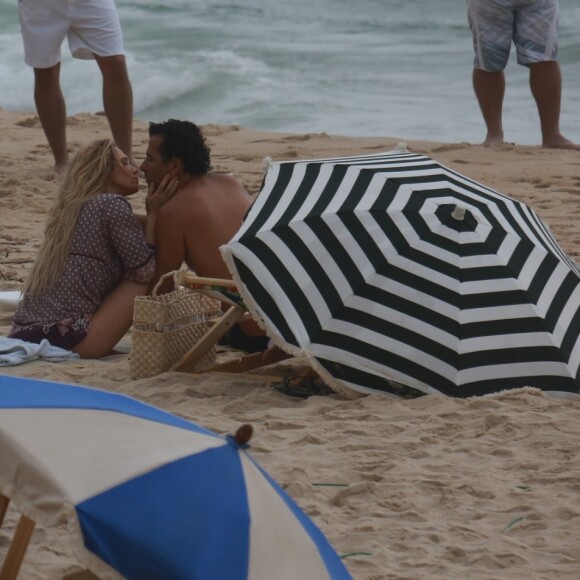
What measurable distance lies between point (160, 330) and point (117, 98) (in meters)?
3.11

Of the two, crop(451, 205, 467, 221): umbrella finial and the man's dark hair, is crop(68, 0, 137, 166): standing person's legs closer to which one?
the man's dark hair

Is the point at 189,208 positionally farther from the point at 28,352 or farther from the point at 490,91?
the point at 490,91

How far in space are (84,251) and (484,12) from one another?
4934 millimetres

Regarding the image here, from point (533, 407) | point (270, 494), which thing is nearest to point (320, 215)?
point (533, 407)

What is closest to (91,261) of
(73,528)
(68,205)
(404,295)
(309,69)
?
(68,205)

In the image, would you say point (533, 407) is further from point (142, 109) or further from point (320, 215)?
point (142, 109)

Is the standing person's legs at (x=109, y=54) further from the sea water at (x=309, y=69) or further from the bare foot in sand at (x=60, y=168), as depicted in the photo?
the sea water at (x=309, y=69)

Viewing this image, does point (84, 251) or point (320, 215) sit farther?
point (84, 251)

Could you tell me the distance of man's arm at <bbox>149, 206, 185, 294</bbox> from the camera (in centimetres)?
467

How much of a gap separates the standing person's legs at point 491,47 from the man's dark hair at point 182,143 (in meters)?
4.46

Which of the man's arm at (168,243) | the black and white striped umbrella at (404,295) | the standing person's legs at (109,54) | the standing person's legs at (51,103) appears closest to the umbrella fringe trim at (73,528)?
the black and white striped umbrella at (404,295)

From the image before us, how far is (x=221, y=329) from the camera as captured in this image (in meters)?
4.42

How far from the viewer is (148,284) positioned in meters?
4.72

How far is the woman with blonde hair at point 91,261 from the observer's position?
4.59 m
